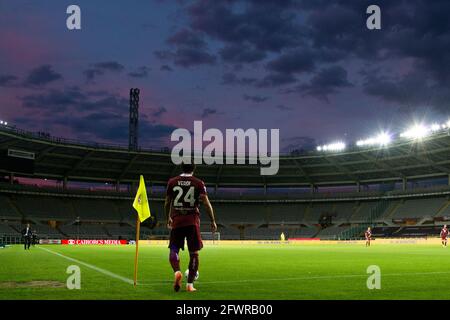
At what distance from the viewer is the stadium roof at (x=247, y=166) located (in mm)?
70500

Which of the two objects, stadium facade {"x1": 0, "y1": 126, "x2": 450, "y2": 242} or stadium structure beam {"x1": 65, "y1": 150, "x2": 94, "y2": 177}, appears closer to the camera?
stadium facade {"x1": 0, "y1": 126, "x2": 450, "y2": 242}

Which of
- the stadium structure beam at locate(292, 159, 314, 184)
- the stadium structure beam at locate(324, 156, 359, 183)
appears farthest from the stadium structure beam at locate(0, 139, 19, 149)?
the stadium structure beam at locate(324, 156, 359, 183)

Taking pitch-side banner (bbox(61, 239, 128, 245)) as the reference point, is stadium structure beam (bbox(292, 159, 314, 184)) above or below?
above

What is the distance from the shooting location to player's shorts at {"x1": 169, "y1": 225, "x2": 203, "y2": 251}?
30.0ft

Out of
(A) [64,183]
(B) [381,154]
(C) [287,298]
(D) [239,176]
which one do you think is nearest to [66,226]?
(A) [64,183]

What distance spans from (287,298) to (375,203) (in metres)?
80.3

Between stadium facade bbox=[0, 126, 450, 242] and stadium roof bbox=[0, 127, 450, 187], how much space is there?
0.56 ft

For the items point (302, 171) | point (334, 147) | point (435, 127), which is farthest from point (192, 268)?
point (302, 171)

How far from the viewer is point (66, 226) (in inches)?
2970

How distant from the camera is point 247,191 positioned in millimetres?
97562

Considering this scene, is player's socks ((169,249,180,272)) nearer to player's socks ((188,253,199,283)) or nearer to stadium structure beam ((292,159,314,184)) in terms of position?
player's socks ((188,253,199,283))

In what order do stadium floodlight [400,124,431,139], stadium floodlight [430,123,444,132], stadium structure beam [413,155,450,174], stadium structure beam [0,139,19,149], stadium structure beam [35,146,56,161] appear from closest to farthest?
1. stadium floodlight [430,123,444,132]
2. stadium floodlight [400,124,431,139]
3. stadium structure beam [0,139,19,149]
4. stadium structure beam [35,146,56,161]
5. stadium structure beam [413,155,450,174]

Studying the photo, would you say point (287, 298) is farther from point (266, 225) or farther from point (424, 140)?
point (266, 225)
